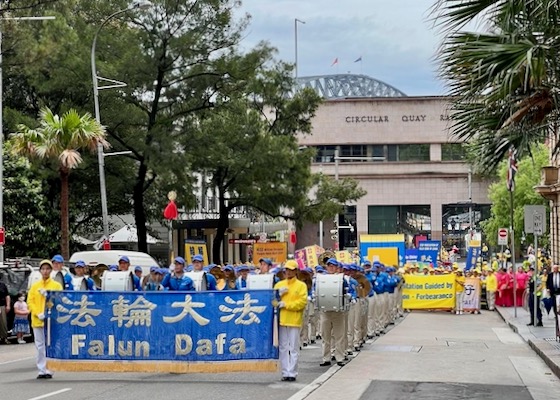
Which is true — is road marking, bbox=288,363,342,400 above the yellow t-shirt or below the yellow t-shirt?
below

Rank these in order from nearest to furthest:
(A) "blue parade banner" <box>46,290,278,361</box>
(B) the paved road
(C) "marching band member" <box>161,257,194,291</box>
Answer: (B) the paved road, (A) "blue parade banner" <box>46,290,278,361</box>, (C) "marching band member" <box>161,257,194,291</box>

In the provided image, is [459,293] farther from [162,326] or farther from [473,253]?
[162,326]

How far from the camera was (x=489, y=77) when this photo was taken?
550 inches

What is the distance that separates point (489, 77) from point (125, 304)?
615 cm

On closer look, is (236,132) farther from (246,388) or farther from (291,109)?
(246,388)

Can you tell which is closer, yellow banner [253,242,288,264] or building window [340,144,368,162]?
yellow banner [253,242,288,264]

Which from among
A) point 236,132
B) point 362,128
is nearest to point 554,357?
point 236,132

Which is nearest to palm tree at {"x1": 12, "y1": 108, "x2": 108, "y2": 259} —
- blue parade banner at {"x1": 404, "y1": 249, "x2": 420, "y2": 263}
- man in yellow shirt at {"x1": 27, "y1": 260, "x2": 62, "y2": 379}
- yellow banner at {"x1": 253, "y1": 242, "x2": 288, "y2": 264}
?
yellow banner at {"x1": 253, "y1": 242, "x2": 288, "y2": 264}

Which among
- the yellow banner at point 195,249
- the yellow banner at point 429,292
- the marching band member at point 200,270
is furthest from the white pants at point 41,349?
the yellow banner at point 429,292

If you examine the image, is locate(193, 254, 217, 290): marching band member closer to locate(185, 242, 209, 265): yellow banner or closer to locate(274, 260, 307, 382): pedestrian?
locate(274, 260, 307, 382): pedestrian

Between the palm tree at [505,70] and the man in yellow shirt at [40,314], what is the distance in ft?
21.4

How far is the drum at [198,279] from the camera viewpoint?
17469 mm

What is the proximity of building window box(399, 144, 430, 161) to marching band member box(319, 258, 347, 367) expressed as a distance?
237ft

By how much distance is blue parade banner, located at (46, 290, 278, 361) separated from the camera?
1555 centimetres
